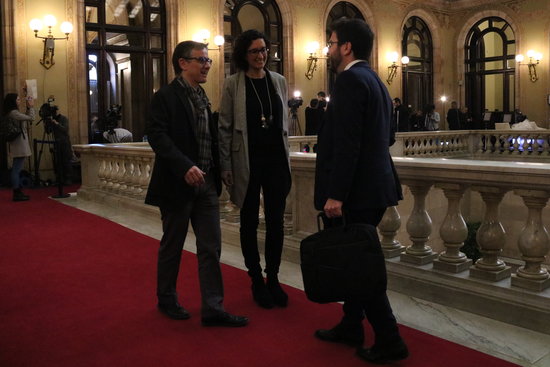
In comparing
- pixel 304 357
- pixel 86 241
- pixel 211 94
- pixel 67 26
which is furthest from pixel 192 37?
pixel 304 357

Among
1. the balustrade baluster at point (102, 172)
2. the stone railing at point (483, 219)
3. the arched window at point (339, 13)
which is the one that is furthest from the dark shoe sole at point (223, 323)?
the arched window at point (339, 13)

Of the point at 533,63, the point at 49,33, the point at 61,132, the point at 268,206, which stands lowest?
the point at 268,206

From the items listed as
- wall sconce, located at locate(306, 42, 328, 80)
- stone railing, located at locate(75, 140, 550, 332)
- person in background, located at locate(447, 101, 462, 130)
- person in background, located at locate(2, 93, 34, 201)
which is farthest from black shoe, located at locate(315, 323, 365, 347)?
person in background, located at locate(447, 101, 462, 130)

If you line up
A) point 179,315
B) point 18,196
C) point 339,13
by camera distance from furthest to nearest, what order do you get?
point 339,13, point 18,196, point 179,315

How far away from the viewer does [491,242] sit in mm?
3576

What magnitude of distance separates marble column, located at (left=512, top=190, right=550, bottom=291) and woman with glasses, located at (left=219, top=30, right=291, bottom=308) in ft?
4.50

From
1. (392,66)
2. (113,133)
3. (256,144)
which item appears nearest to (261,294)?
(256,144)

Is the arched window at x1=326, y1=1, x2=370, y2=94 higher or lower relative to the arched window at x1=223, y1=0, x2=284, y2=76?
higher

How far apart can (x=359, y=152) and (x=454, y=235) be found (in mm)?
1491

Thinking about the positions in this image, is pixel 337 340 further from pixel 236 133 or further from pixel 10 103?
pixel 10 103

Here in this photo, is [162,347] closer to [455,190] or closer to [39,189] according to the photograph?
[455,190]

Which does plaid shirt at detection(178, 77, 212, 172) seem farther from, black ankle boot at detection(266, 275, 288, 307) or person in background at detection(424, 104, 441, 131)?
person in background at detection(424, 104, 441, 131)

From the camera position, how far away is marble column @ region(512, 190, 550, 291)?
3340mm

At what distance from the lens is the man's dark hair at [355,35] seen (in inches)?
105
